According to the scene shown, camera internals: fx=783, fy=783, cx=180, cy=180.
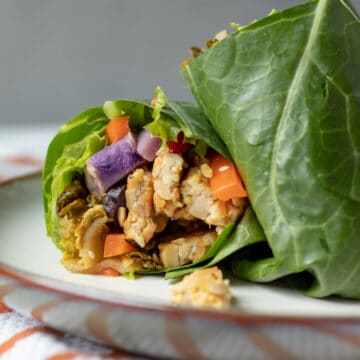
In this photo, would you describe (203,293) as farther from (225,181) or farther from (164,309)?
(225,181)

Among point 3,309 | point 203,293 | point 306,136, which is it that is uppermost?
point 306,136

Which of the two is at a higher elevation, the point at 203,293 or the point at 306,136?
the point at 306,136

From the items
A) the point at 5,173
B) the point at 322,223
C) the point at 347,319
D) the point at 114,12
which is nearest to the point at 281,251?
the point at 322,223

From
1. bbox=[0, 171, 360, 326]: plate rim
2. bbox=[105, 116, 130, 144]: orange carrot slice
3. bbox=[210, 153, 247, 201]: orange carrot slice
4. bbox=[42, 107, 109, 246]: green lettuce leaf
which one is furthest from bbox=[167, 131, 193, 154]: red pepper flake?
bbox=[0, 171, 360, 326]: plate rim

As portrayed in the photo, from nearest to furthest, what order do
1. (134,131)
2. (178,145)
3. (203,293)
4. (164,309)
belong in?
(164,309) → (203,293) → (178,145) → (134,131)

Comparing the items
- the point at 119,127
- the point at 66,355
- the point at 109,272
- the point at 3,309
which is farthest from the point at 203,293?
the point at 119,127
